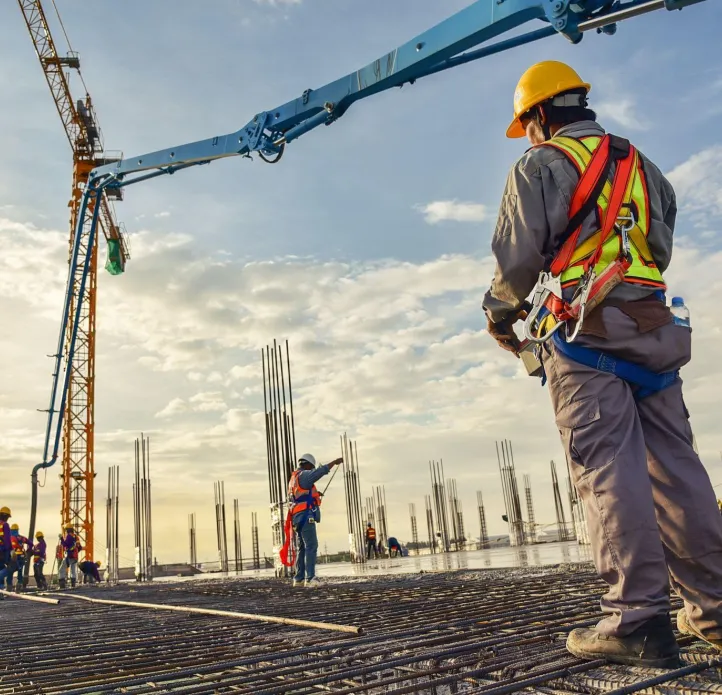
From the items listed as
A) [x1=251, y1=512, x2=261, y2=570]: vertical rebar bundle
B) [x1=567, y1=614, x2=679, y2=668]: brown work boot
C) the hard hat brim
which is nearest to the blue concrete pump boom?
the hard hat brim

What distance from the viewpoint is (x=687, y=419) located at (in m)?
2.35

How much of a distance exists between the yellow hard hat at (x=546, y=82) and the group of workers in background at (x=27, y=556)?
45.6ft

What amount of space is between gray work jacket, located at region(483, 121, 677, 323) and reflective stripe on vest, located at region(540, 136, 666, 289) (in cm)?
2

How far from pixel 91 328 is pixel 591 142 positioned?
29231mm

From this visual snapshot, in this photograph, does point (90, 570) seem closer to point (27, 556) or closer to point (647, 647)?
point (27, 556)

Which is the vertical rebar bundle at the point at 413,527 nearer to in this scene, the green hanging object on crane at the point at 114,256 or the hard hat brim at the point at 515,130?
the green hanging object on crane at the point at 114,256

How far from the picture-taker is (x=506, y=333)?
261 cm

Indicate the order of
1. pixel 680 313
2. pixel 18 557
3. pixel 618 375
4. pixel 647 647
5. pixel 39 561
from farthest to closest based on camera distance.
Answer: pixel 39 561
pixel 18 557
pixel 680 313
pixel 618 375
pixel 647 647

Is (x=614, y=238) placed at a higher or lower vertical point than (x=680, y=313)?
higher

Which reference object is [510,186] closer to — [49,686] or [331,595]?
[49,686]

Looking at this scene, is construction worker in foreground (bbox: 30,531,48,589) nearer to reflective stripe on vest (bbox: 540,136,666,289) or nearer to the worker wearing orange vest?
the worker wearing orange vest

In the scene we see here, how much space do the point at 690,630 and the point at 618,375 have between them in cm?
84

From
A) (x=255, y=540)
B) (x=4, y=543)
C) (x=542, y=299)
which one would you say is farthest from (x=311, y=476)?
(x=255, y=540)

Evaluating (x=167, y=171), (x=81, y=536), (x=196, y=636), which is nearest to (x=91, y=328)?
(x=81, y=536)
